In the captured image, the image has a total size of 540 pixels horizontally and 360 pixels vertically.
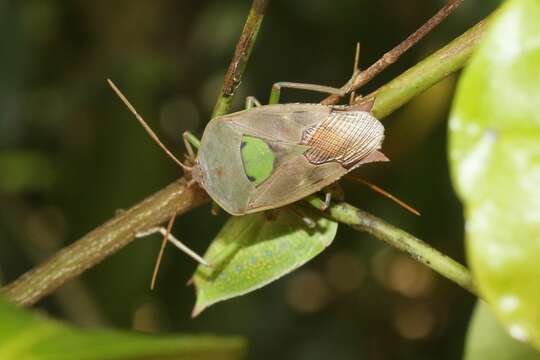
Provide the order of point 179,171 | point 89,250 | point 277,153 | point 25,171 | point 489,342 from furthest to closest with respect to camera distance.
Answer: point 25,171 → point 179,171 → point 277,153 → point 89,250 → point 489,342

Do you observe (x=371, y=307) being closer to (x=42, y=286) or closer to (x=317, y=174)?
(x=317, y=174)

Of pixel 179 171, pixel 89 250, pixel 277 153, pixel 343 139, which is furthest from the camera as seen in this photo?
pixel 179 171

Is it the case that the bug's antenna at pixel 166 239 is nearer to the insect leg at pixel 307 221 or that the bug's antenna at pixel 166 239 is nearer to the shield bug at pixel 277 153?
the shield bug at pixel 277 153

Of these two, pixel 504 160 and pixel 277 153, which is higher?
pixel 504 160

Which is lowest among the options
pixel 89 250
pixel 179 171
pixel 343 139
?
pixel 179 171

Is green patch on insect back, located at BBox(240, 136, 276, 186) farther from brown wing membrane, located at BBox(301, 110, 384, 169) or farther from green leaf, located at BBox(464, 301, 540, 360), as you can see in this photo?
green leaf, located at BBox(464, 301, 540, 360)

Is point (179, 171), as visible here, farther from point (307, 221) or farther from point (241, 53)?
point (241, 53)

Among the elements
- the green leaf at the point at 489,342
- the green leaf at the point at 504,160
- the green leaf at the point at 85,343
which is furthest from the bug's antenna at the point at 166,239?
the green leaf at the point at 504,160

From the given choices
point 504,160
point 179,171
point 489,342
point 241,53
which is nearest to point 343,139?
point 241,53

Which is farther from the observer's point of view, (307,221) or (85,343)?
(307,221)
